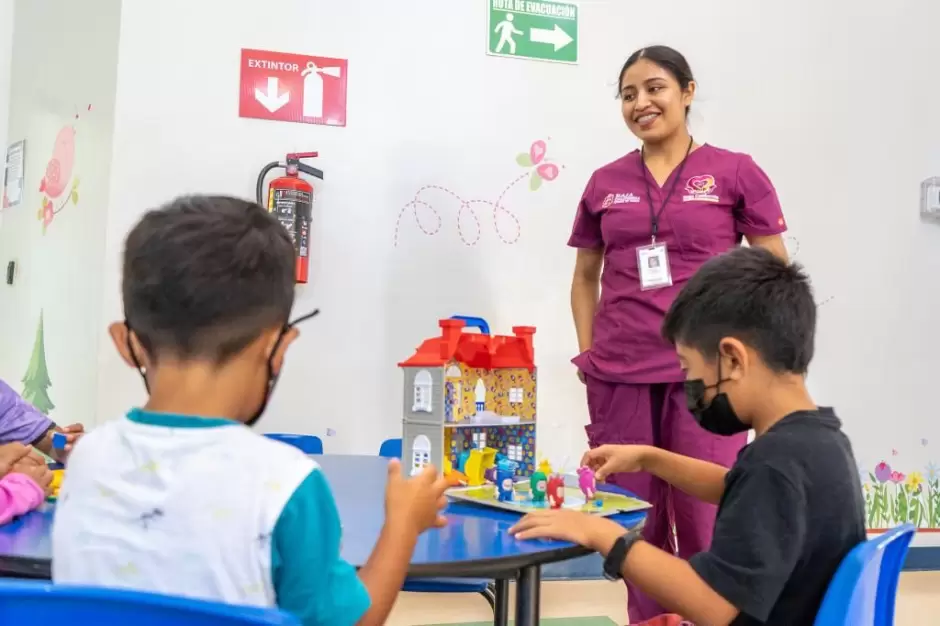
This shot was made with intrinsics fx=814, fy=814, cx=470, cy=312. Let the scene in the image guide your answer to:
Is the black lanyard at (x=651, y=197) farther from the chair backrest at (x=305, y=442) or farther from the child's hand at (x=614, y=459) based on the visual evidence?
the chair backrest at (x=305, y=442)

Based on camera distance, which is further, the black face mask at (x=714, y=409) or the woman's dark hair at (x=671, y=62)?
the woman's dark hair at (x=671, y=62)

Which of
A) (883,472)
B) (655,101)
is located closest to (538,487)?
(655,101)

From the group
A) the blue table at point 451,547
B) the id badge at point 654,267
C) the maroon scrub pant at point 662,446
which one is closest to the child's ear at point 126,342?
the blue table at point 451,547

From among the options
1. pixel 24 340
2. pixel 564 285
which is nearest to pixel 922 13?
pixel 564 285

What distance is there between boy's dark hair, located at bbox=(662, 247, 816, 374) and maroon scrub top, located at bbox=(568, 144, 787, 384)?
0.59m

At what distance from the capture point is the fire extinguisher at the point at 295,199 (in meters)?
2.60

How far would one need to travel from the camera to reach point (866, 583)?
90 centimetres

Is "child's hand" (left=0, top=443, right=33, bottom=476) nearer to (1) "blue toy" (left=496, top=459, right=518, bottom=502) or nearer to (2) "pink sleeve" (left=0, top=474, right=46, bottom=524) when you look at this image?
(2) "pink sleeve" (left=0, top=474, right=46, bottom=524)

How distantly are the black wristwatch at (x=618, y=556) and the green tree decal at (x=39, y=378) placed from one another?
2.60 metres

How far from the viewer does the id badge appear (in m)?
1.83

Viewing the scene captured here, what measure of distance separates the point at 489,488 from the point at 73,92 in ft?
7.97

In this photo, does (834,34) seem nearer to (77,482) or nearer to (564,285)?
(564,285)

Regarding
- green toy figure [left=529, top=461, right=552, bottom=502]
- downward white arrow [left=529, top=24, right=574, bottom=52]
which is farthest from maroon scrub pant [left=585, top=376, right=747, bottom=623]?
downward white arrow [left=529, top=24, right=574, bottom=52]

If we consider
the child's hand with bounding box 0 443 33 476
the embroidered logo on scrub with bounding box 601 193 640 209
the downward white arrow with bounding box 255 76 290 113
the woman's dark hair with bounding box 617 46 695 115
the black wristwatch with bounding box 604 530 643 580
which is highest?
the downward white arrow with bounding box 255 76 290 113
